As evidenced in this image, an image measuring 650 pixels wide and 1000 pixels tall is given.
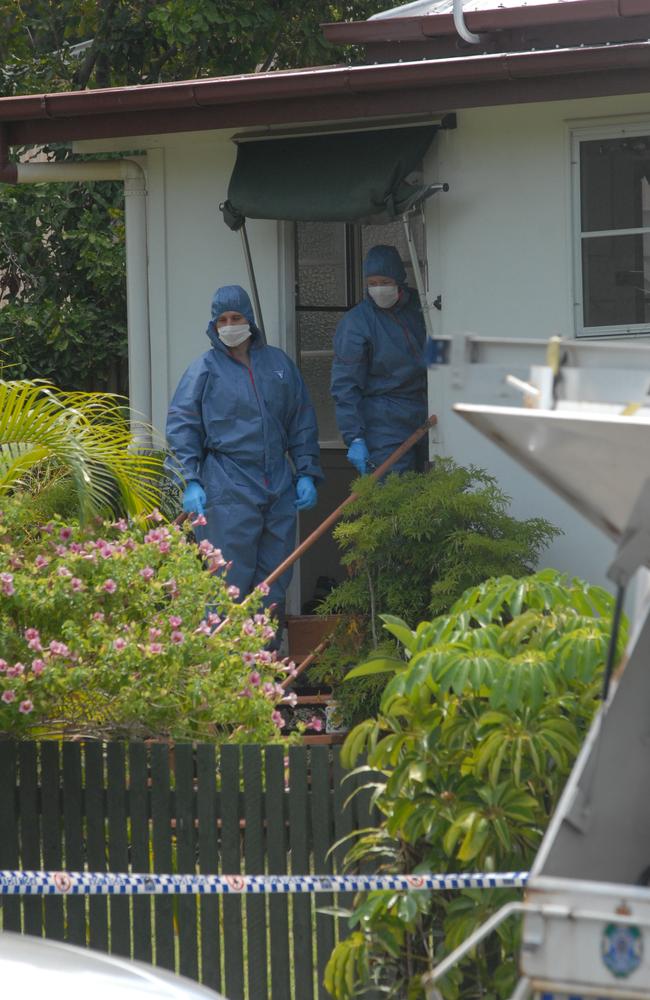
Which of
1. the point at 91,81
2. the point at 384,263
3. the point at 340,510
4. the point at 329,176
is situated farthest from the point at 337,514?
the point at 91,81

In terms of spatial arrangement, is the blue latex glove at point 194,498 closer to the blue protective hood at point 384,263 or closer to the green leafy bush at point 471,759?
the blue protective hood at point 384,263

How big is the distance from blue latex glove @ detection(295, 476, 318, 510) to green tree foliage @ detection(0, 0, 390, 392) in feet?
14.3

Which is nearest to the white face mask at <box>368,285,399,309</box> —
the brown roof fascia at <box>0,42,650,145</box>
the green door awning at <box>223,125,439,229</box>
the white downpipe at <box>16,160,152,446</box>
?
the green door awning at <box>223,125,439,229</box>

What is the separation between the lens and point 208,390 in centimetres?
891

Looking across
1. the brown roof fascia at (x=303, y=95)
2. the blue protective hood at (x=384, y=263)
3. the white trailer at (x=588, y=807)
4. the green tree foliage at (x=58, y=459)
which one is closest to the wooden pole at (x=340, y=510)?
the blue protective hood at (x=384, y=263)

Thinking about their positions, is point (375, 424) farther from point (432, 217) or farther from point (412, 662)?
point (412, 662)

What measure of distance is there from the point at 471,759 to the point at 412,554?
326 cm

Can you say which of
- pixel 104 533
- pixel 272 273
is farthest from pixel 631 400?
pixel 272 273

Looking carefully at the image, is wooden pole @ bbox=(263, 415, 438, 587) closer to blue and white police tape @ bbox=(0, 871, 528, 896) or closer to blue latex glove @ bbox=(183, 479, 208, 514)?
blue latex glove @ bbox=(183, 479, 208, 514)

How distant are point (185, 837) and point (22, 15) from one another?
1047 cm

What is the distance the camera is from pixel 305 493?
29.4 ft

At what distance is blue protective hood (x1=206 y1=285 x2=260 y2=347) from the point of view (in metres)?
8.80

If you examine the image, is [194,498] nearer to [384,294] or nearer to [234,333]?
[234,333]

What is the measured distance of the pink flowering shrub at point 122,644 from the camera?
233 inches
